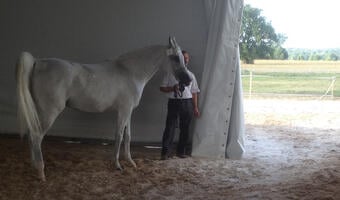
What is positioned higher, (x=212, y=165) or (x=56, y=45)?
(x=56, y=45)

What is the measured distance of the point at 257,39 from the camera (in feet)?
32.9

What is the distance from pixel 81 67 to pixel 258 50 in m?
7.27

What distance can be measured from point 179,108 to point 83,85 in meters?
1.23

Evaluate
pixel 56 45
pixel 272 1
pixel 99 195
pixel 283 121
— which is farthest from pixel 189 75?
pixel 272 1

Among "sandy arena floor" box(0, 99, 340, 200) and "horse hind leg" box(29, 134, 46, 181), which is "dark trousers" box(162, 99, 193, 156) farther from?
"horse hind leg" box(29, 134, 46, 181)

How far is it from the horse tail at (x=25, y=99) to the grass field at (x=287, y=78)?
8.85m

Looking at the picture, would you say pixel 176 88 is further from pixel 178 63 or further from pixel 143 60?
pixel 143 60

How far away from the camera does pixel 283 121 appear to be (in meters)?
8.42

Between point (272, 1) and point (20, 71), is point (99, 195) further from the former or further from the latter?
point (272, 1)

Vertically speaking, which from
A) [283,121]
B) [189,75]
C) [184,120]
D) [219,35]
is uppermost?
[219,35]

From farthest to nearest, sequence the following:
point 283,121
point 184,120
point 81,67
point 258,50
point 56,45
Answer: point 258,50
point 283,121
point 56,45
point 184,120
point 81,67

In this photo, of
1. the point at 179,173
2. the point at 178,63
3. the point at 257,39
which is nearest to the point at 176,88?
the point at 178,63

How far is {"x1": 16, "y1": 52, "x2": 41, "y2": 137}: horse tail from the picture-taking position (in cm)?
375

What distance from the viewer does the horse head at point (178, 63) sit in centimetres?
454
